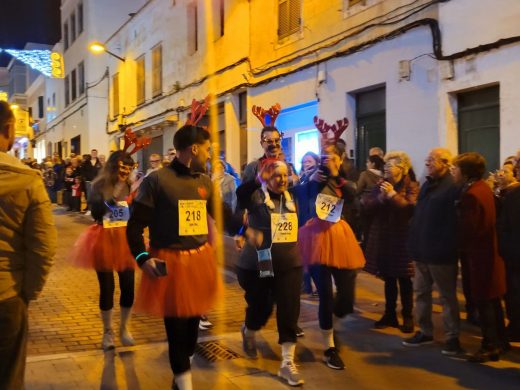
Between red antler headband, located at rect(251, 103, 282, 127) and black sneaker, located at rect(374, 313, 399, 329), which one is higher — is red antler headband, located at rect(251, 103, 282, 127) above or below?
above

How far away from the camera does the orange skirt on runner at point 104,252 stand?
5281 mm

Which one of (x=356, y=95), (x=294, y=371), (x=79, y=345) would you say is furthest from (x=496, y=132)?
(x=79, y=345)

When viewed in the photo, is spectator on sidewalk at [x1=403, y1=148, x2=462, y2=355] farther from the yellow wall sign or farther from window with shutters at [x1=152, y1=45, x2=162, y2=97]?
the yellow wall sign

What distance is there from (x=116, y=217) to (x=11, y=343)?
245cm

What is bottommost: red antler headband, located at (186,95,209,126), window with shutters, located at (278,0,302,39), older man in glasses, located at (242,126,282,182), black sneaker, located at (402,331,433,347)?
black sneaker, located at (402,331,433,347)

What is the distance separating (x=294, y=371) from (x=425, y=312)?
5.62ft

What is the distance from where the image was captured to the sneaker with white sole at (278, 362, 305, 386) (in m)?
4.52

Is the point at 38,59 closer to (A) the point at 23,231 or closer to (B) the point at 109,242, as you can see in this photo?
(B) the point at 109,242

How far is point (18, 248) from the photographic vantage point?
3061 millimetres

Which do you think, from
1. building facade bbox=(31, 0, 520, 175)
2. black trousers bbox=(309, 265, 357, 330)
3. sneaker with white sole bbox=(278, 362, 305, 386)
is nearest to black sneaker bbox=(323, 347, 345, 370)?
black trousers bbox=(309, 265, 357, 330)

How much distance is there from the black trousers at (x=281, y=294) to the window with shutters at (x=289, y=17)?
9.82m

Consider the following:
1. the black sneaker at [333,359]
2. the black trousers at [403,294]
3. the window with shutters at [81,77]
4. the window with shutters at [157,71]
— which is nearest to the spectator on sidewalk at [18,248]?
the black sneaker at [333,359]

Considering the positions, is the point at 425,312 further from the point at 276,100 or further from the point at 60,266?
the point at 276,100

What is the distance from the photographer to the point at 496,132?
28.9 ft
